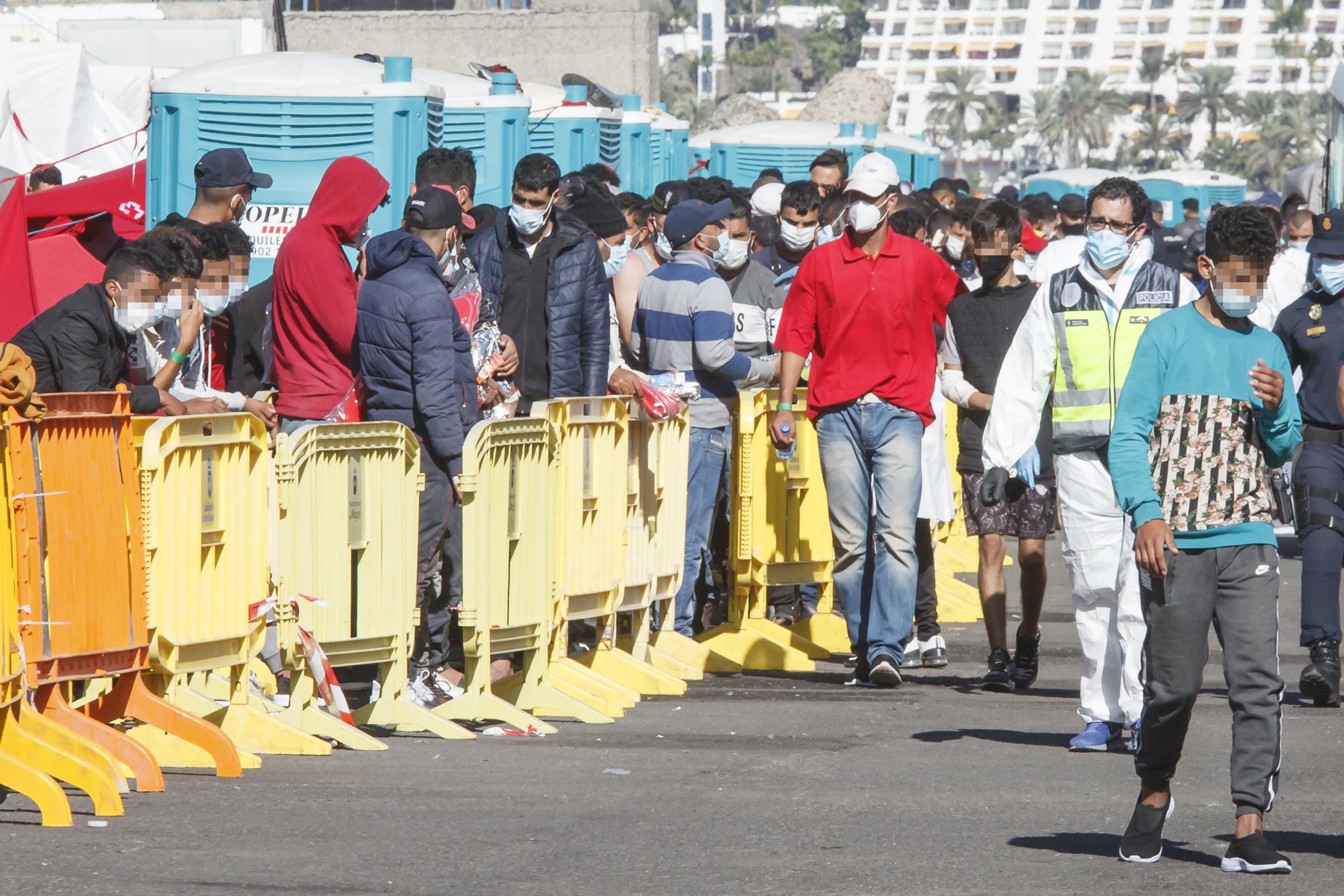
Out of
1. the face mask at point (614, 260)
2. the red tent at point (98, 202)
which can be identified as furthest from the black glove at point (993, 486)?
the red tent at point (98, 202)

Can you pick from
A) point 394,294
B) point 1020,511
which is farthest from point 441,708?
point 1020,511

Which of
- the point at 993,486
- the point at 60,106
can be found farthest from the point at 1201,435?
the point at 60,106

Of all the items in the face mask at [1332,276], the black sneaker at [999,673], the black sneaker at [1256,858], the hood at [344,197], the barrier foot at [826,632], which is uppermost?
the hood at [344,197]

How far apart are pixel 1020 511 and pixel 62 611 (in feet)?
15.0

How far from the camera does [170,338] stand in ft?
27.5

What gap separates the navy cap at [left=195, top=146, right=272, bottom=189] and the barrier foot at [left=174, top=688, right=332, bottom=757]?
2828 millimetres

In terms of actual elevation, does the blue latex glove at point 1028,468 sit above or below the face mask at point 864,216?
below

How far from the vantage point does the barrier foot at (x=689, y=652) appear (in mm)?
10148

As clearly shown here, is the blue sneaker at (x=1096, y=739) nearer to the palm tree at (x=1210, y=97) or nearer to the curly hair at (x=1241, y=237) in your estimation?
the curly hair at (x=1241, y=237)

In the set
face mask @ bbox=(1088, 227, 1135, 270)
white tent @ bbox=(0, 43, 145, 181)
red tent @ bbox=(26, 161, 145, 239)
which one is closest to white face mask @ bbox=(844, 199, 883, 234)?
face mask @ bbox=(1088, 227, 1135, 270)

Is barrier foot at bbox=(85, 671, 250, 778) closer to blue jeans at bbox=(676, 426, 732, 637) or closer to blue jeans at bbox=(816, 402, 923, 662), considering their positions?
blue jeans at bbox=(816, 402, 923, 662)

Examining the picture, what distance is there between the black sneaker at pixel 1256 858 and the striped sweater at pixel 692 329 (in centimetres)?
463

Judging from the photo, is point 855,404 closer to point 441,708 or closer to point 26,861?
point 441,708

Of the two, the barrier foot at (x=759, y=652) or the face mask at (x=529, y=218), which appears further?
the barrier foot at (x=759, y=652)
